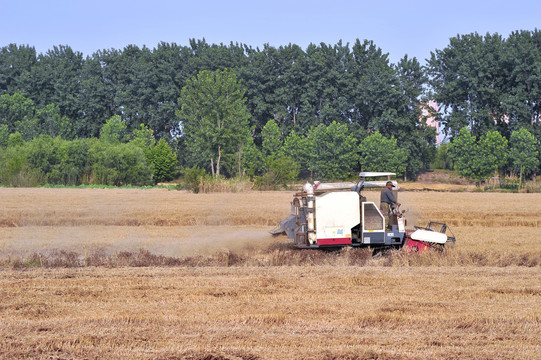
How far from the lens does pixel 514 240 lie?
19.4 meters

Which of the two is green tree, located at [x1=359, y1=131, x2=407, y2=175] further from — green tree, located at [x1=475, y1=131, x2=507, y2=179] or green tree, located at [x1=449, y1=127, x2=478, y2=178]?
green tree, located at [x1=475, y1=131, x2=507, y2=179]

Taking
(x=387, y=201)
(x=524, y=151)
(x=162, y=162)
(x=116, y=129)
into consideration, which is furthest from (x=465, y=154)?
(x=387, y=201)

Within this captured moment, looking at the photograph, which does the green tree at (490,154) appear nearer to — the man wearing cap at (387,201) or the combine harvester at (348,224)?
the man wearing cap at (387,201)

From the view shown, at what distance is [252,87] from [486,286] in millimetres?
81180

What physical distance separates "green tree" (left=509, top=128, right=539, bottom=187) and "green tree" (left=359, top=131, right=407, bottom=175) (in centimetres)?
1320

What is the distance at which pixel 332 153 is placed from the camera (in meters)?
77.1

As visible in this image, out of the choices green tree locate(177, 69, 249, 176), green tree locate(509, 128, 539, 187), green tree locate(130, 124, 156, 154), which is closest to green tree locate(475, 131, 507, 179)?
green tree locate(509, 128, 539, 187)

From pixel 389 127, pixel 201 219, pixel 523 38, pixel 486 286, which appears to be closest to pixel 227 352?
pixel 486 286

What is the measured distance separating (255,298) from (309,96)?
79.5 metres

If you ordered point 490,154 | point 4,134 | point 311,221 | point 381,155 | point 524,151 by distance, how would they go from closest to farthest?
point 311,221 → point 524,151 → point 490,154 → point 381,155 → point 4,134

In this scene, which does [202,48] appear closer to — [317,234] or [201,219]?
[201,219]

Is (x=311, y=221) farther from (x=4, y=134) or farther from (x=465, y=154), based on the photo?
(x=4, y=134)

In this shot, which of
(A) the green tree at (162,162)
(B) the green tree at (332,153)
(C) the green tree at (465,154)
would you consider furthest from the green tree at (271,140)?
(C) the green tree at (465,154)

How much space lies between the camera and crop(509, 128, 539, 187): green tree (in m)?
71.3
